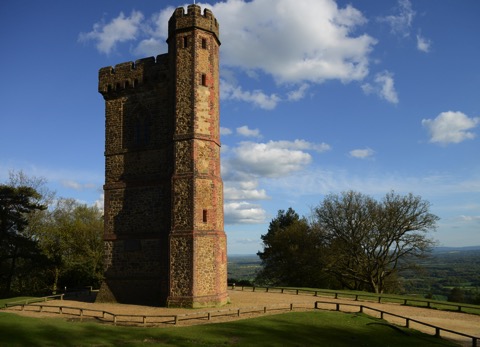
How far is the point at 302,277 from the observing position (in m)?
40.8

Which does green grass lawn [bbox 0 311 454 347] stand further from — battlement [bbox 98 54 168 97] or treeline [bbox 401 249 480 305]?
treeline [bbox 401 249 480 305]

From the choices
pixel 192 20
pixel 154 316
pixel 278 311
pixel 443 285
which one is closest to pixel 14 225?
pixel 154 316

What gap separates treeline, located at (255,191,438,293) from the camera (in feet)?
118

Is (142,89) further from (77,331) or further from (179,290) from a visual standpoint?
(77,331)

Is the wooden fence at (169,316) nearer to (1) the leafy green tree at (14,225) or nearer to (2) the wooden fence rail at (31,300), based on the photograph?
(2) the wooden fence rail at (31,300)

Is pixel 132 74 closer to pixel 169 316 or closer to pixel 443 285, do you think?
pixel 169 316

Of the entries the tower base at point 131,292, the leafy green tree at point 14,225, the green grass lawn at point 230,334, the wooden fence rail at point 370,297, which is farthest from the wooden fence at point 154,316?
the leafy green tree at point 14,225

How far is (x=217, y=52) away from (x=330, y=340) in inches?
735

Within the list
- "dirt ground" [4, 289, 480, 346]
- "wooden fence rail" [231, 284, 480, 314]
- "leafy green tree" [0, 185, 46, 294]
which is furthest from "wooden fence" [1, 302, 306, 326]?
"leafy green tree" [0, 185, 46, 294]

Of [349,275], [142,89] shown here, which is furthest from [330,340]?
[349,275]

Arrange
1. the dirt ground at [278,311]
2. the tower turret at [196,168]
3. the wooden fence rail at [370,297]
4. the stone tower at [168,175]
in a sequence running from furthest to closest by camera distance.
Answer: the wooden fence rail at [370,297]
the stone tower at [168,175]
the tower turret at [196,168]
the dirt ground at [278,311]

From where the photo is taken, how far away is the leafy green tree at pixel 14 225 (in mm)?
30969

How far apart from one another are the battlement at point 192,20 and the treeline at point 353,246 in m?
23.7

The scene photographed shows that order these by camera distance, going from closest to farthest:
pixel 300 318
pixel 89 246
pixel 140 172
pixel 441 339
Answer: pixel 441 339 < pixel 300 318 < pixel 140 172 < pixel 89 246
